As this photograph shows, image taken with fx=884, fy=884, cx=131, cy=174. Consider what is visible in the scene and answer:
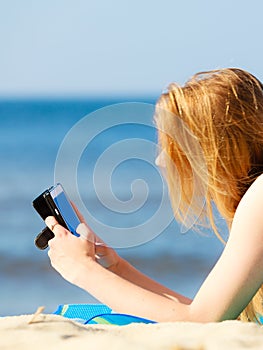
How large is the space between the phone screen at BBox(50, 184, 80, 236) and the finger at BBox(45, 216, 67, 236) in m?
0.04

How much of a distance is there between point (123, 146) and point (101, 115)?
19 cm

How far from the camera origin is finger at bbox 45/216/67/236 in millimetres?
2508

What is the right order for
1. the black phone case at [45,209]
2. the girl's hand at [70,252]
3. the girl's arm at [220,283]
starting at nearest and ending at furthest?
the girl's arm at [220,283] → the girl's hand at [70,252] → the black phone case at [45,209]

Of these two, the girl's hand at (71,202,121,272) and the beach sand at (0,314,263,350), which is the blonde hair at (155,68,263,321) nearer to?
the girl's hand at (71,202,121,272)

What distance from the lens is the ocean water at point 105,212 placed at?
104 inches

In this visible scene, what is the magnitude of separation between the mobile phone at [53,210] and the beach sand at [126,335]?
0.39 metres

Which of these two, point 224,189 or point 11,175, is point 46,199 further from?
point 11,175

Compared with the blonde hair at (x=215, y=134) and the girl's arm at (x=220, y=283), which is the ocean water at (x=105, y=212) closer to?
the blonde hair at (x=215, y=134)

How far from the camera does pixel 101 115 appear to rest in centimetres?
257

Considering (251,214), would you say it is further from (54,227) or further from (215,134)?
(54,227)

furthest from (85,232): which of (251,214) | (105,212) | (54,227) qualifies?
(105,212)

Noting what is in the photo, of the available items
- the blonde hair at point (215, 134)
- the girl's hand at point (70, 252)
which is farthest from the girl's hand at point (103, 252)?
the blonde hair at point (215, 134)

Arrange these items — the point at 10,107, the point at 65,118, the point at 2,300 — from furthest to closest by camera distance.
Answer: the point at 10,107, the point at 65,118, the point at 2,300

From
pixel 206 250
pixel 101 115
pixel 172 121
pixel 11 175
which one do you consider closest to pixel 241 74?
pixel 172 121
